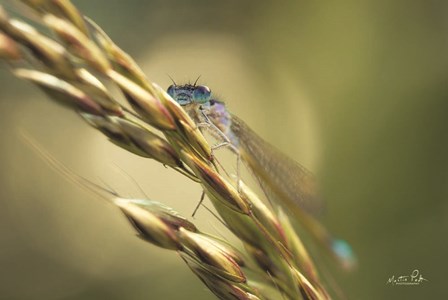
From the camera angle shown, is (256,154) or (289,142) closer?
(256,154)

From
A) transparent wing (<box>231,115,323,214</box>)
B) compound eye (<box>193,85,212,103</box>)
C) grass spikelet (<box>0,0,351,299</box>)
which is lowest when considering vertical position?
grass spikelet (<box>0,0,351,299</box>)

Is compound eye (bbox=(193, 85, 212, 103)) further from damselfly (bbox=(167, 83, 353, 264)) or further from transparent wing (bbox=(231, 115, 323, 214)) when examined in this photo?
transparent wing (bbox=(231, 115, 323, 214))

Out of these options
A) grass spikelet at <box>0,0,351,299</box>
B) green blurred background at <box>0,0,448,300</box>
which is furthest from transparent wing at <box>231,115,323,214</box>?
green blurred background at <box>0,0,448,300</box>

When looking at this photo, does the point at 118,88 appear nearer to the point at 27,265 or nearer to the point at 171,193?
the point at 171,193

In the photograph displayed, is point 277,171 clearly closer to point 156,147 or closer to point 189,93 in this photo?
point 189,93

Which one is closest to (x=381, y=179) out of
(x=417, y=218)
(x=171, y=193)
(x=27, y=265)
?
(x=417, y=218)

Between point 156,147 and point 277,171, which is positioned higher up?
point 277,171

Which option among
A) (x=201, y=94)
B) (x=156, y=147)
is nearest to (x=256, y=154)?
(x=201, y=94)

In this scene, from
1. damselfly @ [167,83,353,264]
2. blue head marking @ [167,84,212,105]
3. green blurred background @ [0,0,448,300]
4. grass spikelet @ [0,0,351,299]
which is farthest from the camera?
green blurred background @ [0,0,448,300]
